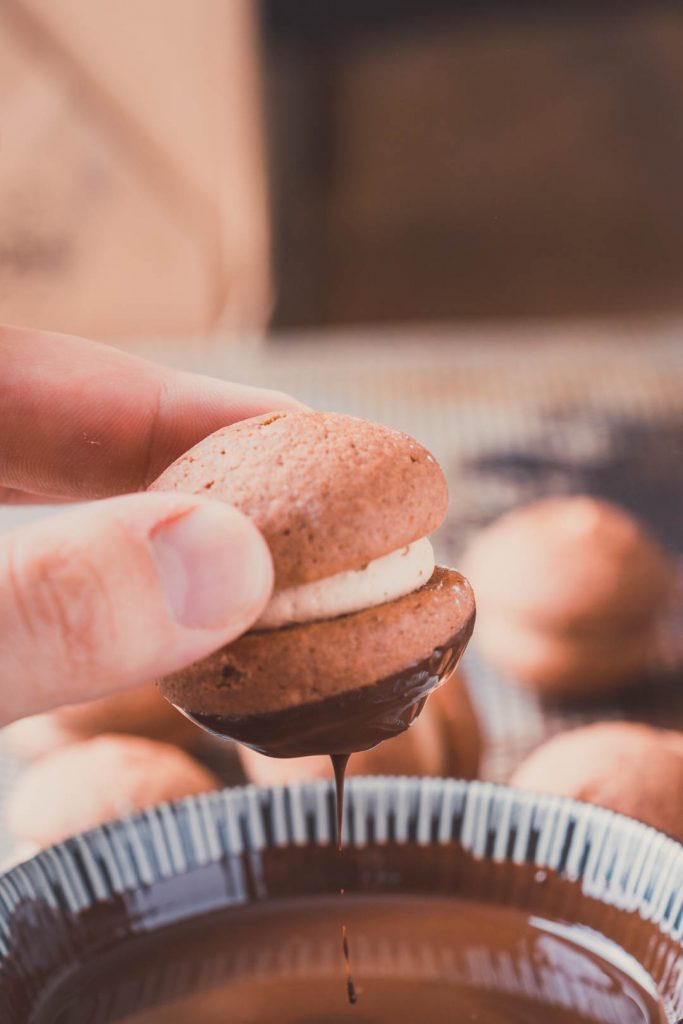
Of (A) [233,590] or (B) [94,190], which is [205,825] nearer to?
(A) [233,590]

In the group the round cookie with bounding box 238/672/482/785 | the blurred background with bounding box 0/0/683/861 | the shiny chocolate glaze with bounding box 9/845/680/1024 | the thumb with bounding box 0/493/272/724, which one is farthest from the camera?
the blurred background with bounding box 0/0/683/861

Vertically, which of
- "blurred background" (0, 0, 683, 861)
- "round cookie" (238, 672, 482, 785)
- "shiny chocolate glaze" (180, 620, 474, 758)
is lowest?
"round cookie" (238, 672, 482, 785)

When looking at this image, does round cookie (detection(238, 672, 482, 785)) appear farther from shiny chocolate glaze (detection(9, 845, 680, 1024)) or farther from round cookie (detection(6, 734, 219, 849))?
shiny chocolate glaze (detection(9, 845, 680, 1024))

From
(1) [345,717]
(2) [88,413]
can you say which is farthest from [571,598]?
(1) [345,717]

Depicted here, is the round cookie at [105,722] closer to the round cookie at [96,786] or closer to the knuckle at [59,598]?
the round cookie at [96,786]

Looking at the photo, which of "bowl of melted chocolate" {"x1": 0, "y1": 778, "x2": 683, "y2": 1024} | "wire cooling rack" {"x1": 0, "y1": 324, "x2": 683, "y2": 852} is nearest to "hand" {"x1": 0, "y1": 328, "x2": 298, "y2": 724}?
"bowl of melted chocolate" {"x1": 0, "y1": 778, "x2": 683, "y2": 1024}

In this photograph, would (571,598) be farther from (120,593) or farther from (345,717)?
(120,593)

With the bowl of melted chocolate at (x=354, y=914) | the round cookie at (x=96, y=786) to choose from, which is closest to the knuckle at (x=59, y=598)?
the bowl of melted chocolate at (x=354, y=914)
